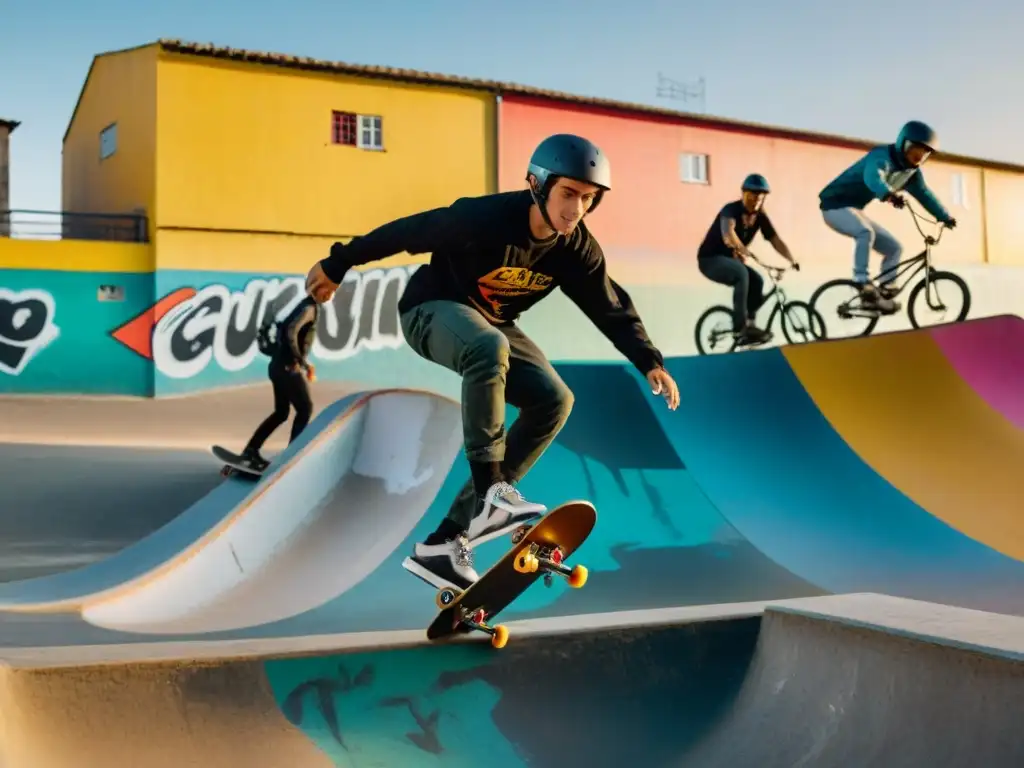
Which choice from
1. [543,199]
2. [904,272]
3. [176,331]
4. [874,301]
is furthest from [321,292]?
[176,331]

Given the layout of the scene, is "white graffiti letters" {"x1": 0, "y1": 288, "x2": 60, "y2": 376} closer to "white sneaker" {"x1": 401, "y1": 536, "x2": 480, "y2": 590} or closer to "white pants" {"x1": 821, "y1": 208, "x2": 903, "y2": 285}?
"white pants" {"x1": 821, "y1": 208, "x2": 903, "y2": 285}

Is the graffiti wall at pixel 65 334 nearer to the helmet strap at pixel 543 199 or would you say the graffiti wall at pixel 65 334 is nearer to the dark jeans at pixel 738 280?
the dark jeans at pixel 738 280

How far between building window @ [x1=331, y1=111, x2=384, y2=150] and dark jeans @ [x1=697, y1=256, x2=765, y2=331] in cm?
1368

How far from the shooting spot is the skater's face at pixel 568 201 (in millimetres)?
3498

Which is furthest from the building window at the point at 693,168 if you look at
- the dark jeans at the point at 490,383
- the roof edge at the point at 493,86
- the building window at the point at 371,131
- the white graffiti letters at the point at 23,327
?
the dark jeans at the point at 490,383

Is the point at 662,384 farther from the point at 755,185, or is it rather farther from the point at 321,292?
the point at 755,185

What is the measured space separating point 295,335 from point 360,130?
14668mm

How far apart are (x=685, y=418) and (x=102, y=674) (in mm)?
4984

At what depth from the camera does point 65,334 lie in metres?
19.5

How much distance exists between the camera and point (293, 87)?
21.5 metres

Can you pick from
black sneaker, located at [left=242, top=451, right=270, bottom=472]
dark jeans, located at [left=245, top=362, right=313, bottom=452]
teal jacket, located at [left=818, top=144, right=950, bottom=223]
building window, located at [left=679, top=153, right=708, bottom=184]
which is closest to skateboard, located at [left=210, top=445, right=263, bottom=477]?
black sneaker, located at [left=242, top=451, right=270, bottom=472]

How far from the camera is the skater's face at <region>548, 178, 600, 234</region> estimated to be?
11.5ft

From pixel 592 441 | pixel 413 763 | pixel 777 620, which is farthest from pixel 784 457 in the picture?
pixel 413 763

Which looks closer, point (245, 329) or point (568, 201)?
point (568, 201)
